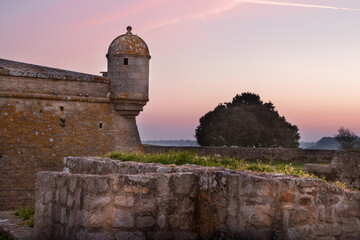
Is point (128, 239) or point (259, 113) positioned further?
point (259, 113)

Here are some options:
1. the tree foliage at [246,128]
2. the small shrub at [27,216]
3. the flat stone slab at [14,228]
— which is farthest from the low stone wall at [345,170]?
the tree foliage at [246,128]

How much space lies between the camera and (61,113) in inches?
864

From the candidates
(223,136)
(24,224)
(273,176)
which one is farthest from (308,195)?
(223,136)

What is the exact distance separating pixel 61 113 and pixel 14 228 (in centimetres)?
1345

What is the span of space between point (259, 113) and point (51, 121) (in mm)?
30788

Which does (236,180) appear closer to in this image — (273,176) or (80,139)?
(273,176)

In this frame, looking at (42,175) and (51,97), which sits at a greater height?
(51,97)

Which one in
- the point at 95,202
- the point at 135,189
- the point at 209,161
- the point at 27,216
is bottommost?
the point at 27,216

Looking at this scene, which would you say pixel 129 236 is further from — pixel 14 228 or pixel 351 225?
pixel 14 228

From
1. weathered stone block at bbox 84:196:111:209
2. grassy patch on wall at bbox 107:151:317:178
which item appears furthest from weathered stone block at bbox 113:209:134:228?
grassy patch on wall at bbox 107:151:317:178

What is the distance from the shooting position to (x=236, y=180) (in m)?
6.33

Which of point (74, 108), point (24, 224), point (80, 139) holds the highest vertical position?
Result: point (74, 108)

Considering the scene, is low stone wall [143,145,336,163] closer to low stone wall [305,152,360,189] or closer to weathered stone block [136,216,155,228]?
low stone wall [305,152,360,189]

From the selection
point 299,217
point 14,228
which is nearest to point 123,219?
point 299,217
